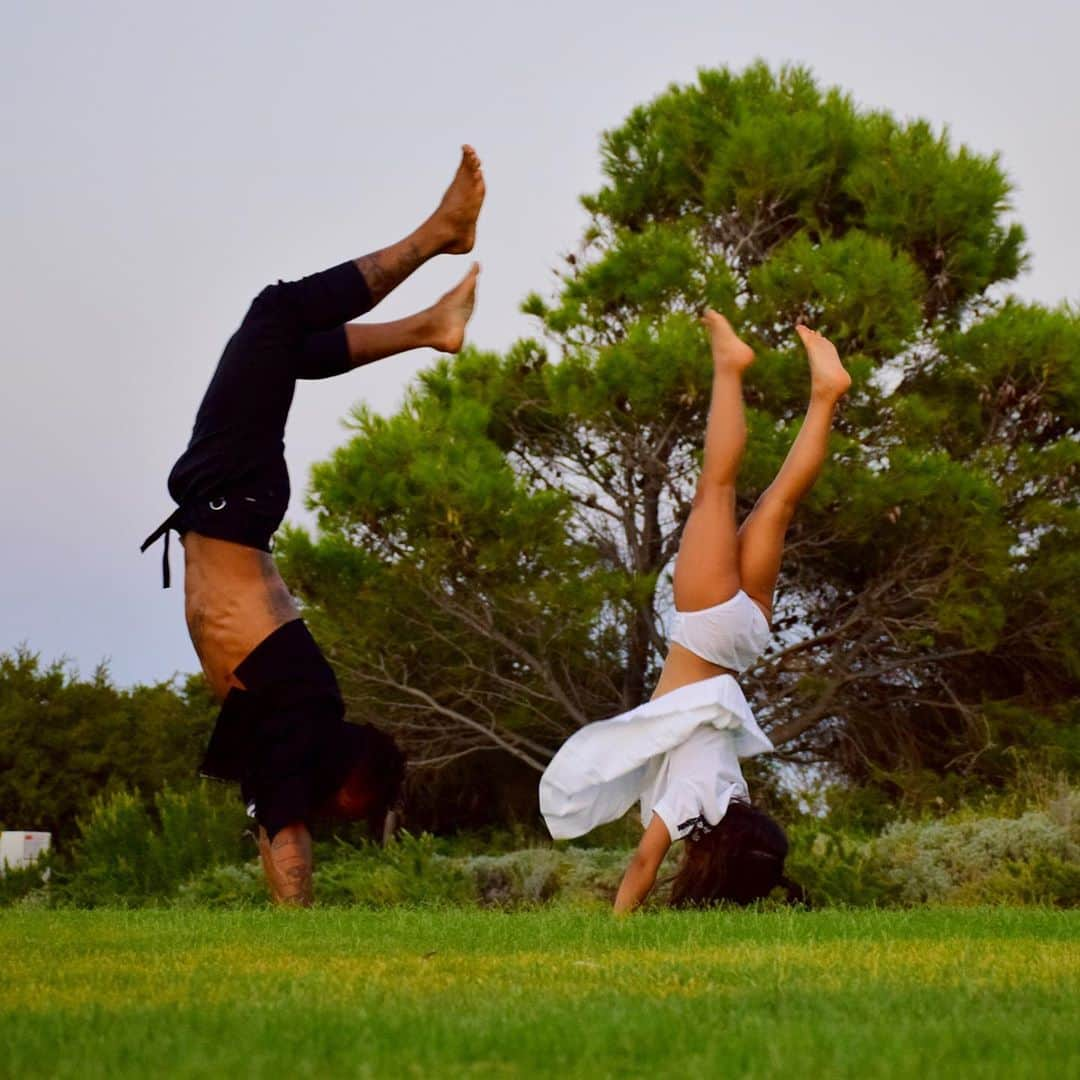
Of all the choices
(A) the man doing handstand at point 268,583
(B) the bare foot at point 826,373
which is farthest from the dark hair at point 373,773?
(B) the bare foot at point 826,373

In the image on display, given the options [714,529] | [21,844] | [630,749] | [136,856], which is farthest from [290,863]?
[21,844]

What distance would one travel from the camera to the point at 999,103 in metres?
Answer: 15.0

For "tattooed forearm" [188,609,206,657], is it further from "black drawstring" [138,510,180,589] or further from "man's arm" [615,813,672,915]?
"man's arm" [615,813,672,915]

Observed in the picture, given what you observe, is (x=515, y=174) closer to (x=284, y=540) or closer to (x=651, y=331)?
(x=651, y=331)

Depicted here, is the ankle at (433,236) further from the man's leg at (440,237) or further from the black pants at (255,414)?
the black pants at (255,414)

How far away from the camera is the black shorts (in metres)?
5.18

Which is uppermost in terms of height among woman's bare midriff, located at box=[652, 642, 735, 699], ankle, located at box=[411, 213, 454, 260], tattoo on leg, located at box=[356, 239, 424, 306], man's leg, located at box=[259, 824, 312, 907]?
ankle, located at box=[411, 213, 454, 260]

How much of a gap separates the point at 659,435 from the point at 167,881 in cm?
757

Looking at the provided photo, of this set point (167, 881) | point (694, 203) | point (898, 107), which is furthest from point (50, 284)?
point (898, 107)

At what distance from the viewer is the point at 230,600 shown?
522 centimetres

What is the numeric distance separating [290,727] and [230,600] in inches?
18.3

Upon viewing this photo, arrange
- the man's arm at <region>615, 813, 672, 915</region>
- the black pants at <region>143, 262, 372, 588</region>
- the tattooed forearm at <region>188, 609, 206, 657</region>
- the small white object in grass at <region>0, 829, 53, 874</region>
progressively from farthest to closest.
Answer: the small white object in grass at <region>0, 829, 53, 874</region>
the man's arm at <region>615, 813, 672, 915</region>
the tattooed forearm at <region>188, 609, 206, 657</region>
the black pants at <region>143, 262, 372, 588</region>

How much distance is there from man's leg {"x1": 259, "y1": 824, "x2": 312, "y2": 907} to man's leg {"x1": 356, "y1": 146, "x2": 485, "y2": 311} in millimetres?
1811

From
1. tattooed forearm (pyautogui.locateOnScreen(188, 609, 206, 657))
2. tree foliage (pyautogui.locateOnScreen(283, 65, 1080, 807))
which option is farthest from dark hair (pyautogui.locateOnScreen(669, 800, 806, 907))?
tree foliage (pyautogui.locateOnScreen(283, 65, 1080, 807))
